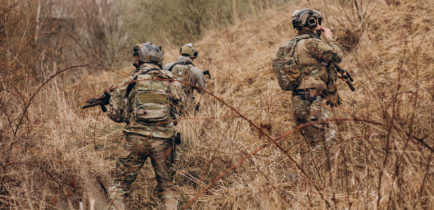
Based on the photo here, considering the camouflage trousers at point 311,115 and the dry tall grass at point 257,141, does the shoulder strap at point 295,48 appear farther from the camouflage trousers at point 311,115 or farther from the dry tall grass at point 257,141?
the dry tall grass at point 257,141

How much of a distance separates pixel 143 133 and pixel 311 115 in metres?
1.74

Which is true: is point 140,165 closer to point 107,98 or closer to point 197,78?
point 107,98

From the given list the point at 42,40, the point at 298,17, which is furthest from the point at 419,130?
the point at 42,40

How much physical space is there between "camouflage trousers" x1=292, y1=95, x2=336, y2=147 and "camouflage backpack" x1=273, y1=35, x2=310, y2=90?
0.18 meters

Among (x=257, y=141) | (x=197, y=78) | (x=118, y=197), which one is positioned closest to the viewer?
(x=118, y=197)

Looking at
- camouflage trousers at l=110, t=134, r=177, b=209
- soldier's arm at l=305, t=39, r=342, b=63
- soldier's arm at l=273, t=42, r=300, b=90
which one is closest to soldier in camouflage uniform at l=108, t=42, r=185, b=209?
camouflage trousers at l=110, t=134, r=177, b=209

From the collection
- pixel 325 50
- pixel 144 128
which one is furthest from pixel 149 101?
pixel 325 50

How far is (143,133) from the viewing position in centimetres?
293

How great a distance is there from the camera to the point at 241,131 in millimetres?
4477

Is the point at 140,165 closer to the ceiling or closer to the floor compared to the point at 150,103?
closer to the floor

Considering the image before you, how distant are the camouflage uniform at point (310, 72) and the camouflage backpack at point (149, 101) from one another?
4.68 feet

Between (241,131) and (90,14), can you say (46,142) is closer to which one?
(241,131)

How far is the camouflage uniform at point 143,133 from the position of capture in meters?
2.93

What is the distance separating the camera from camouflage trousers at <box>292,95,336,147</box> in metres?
3.55
